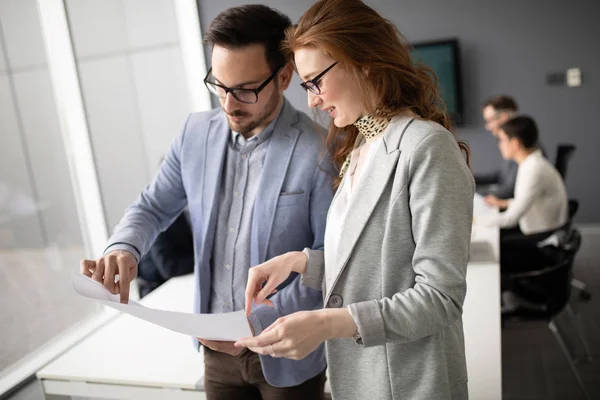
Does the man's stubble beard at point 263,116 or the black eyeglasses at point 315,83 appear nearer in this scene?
the black eyeglasses at point 315,83

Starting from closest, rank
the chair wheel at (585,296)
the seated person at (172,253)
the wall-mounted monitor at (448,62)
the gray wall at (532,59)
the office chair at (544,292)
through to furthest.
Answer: the office chair at (544,292)
the seated person at (172,253)
the chair wheel at (585,296)
the gray wall at (532,59)
the wall-mounted monitor at (448,62)

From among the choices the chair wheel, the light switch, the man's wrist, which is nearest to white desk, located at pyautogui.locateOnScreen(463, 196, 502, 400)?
the man's wrist

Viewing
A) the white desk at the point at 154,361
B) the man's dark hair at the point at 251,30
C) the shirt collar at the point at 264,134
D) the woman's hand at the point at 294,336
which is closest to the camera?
the woman's hand at the point at 294,336

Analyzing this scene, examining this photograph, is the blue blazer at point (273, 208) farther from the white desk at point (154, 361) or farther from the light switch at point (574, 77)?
the light switch at point (574, 77)

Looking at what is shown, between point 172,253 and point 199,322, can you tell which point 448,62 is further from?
point 199,322

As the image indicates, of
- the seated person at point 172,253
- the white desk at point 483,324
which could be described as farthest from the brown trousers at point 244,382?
the seated person at point 172,253

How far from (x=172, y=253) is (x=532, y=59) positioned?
4354mm

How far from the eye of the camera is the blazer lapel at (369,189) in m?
1.05

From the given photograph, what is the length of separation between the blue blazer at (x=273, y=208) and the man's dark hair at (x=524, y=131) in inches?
108

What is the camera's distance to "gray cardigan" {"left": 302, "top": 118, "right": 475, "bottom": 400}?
0.97 metres

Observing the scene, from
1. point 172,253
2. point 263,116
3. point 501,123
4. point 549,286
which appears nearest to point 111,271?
point 263,116

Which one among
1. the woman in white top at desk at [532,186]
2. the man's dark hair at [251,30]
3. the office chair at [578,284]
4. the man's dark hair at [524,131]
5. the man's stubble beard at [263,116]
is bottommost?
the office chair at [578,284]

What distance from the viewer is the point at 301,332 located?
0.94 m

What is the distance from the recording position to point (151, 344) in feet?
7.02
